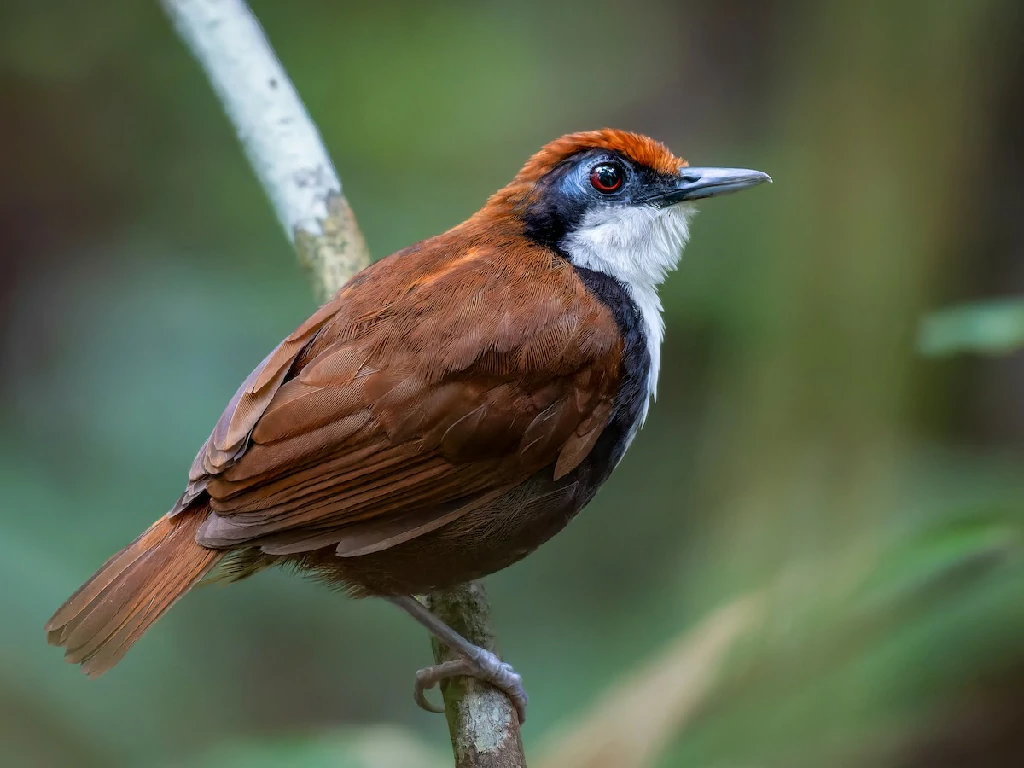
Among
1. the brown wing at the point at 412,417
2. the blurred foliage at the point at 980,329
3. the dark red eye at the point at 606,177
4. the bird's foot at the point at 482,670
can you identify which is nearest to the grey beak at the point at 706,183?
the dark red eye at the point at 606,177

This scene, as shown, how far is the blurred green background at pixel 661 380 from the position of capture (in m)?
2.34

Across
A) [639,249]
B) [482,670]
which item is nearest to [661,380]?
[639,249]

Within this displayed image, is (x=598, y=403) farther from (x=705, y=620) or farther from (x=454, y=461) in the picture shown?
(x=705, y=620)

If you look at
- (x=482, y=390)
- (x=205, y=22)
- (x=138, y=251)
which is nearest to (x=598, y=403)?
(x=482, y=390)

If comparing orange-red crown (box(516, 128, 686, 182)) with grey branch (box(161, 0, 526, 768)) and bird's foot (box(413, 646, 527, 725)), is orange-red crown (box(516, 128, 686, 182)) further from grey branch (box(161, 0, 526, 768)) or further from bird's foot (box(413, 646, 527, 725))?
bird's foot (box(413, 646, 527, 725))

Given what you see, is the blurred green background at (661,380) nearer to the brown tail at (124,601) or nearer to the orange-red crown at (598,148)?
the brown tail at (124,601)

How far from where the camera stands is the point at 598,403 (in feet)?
7.40

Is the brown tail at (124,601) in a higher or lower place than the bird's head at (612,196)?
lower

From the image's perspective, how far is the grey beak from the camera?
2549 mm

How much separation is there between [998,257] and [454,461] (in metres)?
2.30

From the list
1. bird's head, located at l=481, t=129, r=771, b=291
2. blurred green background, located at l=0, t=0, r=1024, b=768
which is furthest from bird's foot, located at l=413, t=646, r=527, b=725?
Answer: bird's head, located at l=481, t=129, r=771, b=291

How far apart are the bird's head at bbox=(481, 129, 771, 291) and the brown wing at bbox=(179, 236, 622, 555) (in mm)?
277

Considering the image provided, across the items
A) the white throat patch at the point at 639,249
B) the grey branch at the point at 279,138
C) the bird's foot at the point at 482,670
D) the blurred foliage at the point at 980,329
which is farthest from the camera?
the grey branch at the point at 279,138

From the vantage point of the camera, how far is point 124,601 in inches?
80.8
